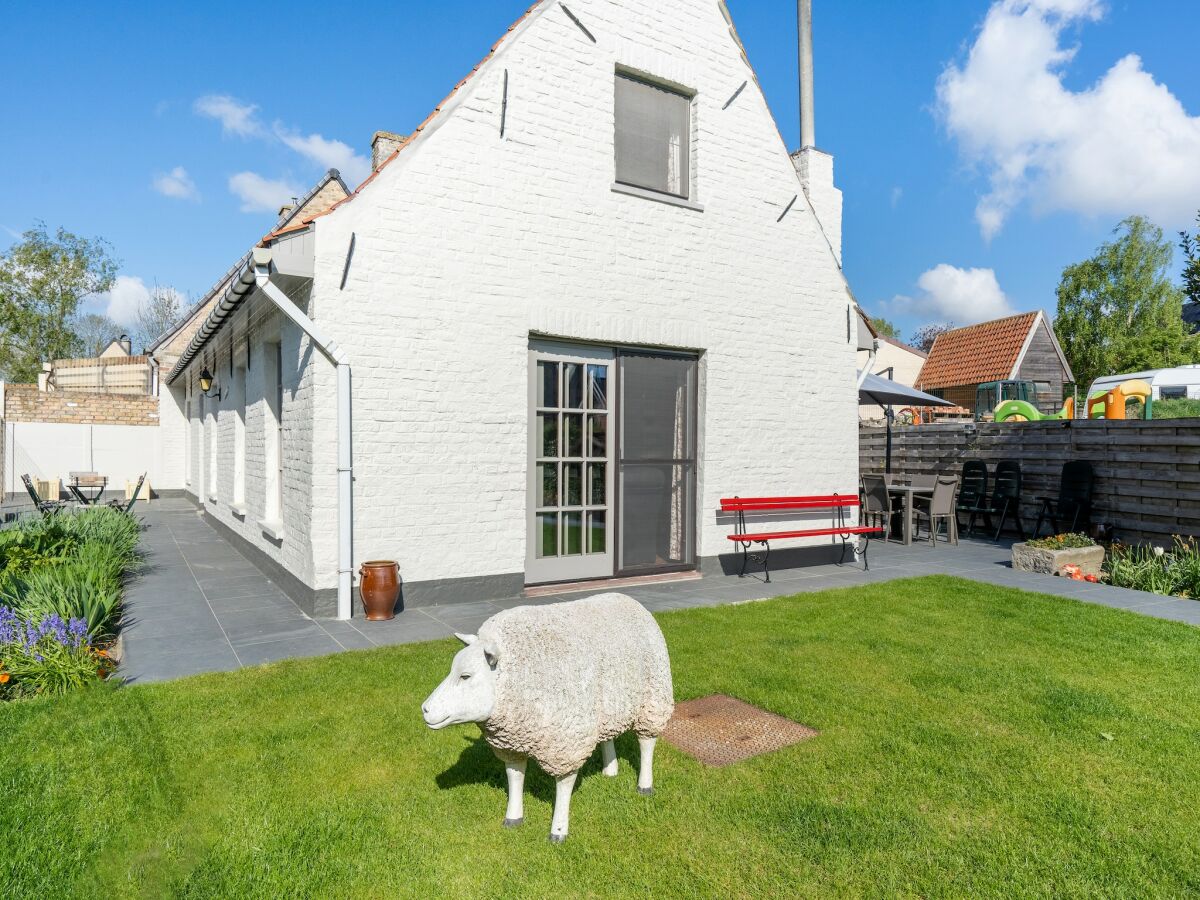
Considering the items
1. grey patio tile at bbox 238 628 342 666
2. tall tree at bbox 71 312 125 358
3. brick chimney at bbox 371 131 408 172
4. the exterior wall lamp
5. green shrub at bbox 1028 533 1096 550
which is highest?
tall tree at bbox 71 312 125 358

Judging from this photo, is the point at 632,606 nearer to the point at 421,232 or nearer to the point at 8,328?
the point at 421,232

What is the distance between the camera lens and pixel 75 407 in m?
20.0

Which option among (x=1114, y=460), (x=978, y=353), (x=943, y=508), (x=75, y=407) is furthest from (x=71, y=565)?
(x=978, y=353)

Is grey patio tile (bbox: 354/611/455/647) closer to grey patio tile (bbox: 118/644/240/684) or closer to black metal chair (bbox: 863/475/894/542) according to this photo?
grey patio tile (bbox: 118/644/240/684)

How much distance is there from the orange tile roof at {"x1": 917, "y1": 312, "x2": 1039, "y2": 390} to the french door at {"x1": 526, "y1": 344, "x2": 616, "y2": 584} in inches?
941

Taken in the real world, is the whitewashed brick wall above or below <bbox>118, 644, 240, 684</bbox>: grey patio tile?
above

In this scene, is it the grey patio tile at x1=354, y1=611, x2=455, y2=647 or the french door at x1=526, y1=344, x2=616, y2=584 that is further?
the french door at x1=526, y1=344, x2=616, y2=584

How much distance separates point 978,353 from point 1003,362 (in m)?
1.87

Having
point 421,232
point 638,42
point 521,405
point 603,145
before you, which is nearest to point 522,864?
point 521,405

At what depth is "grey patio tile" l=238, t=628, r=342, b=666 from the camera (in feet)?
17.6

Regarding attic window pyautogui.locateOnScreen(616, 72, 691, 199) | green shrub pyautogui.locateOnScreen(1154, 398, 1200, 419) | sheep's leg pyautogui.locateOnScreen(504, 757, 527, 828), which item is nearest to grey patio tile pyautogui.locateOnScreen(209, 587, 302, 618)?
sheep's leg pyautogui.locateOnScreen(504, 757, 527, 828)

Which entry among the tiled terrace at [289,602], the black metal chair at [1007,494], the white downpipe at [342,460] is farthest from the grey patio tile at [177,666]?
the black metal chair at [1007,494]

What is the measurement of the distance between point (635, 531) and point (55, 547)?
6.62 meters

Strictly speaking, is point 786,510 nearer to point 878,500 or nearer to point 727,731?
point 878,500
